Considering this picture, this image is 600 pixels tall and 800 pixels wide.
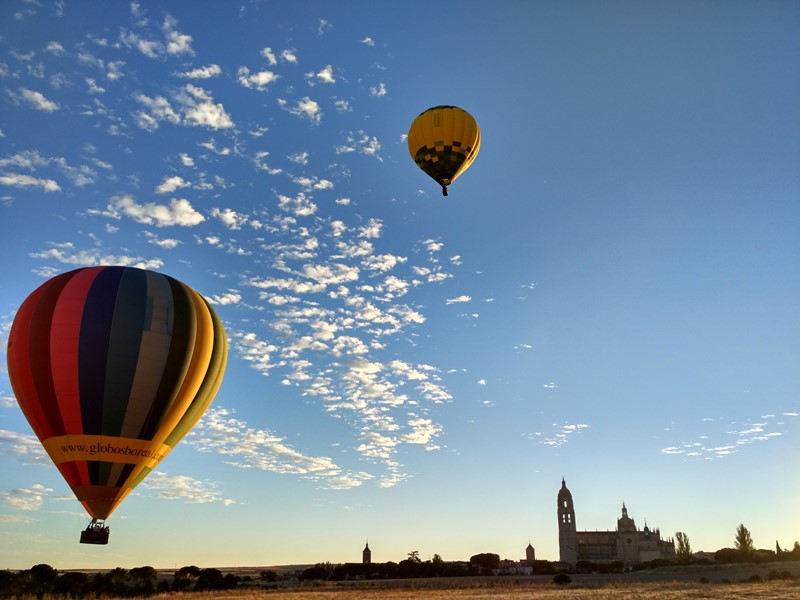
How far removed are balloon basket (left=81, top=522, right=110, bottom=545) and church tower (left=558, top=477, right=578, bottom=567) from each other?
158600 millimetres

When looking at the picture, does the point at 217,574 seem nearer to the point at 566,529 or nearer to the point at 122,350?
the point at 122,350

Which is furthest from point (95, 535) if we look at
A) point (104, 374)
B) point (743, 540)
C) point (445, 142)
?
point (743, 540)

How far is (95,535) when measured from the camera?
3023cm

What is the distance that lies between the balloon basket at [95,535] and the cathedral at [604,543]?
524ft

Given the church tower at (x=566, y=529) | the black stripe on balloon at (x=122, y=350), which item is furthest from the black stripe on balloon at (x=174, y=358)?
the church tower at (x=566, y=529)

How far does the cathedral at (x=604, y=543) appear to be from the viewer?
561 ft

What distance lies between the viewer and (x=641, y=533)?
178m

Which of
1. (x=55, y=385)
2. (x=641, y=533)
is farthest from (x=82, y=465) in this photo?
(x=641, y=533)

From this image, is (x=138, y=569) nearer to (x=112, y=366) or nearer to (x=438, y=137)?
(x=112, y=366)

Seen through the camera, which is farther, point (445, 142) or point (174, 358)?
point (445, 142)

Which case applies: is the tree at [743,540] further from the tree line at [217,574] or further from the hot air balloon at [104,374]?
the hot air balloon at [104,374]

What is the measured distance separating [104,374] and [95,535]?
7660 millimetres

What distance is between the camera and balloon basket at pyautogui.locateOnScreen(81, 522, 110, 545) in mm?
29938

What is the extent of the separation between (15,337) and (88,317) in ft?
13.1
